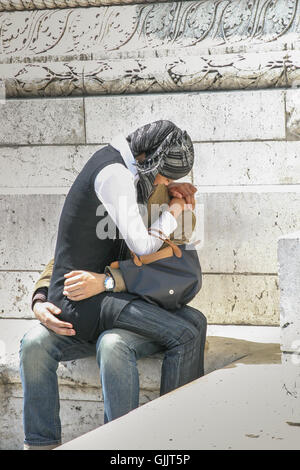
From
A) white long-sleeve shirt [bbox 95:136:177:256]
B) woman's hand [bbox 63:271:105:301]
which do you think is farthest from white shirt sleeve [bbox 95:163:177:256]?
woman's hand [bbox 63:271:105:301]

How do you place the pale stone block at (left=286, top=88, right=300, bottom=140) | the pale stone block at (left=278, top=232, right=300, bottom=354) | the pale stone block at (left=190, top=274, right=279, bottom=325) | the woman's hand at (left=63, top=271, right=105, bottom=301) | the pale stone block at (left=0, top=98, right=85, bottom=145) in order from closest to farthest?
the pale stone block at (left=278, top=232, right=300, bottom=354) → the woman's hand at (left=63, top=271, right=105, bottom=301) → the pale stone block at (left=286, top=88, right=300, bottom=140) → the pale stone block at (left=190, top=274, right=279, bottom=325) → the pale stone block at (left=0, top=98, right=85, bottom=145)

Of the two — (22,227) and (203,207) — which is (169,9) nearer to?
(203,207)

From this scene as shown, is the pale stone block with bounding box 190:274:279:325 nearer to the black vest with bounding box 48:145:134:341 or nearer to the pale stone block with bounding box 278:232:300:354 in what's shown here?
the black vest with bounding box 48:145:134:341

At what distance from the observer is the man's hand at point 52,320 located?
456 centimetres

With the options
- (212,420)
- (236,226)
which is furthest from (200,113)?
(212,420)

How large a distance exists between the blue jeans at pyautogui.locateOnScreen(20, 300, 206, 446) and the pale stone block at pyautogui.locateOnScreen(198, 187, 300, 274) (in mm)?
944

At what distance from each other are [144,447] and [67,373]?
1473 mm

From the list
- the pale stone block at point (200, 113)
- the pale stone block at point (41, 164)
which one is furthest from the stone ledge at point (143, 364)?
the pale stone block at point (200, 113)

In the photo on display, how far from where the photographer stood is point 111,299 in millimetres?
4520

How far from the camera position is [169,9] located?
18.4 feet

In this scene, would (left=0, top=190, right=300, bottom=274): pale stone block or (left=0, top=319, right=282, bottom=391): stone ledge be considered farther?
(left=0, top=190, right=300, bottom=274): pale stone block

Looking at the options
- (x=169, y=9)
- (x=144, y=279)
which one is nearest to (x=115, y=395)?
(x=144, y=279)

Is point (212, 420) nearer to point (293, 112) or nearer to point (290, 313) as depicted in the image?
point (290, 313)

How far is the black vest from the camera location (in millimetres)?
4523
